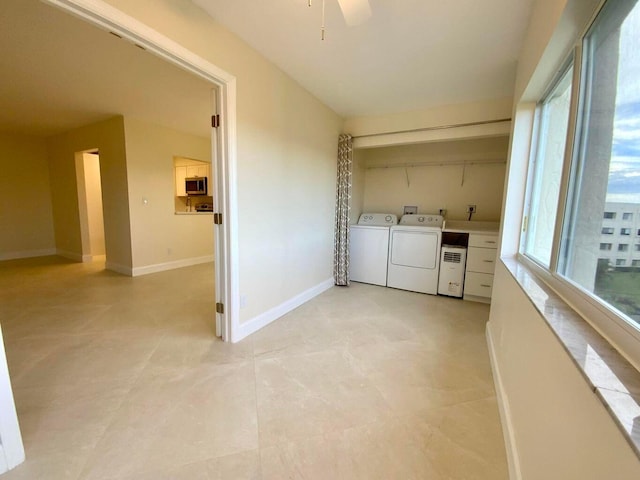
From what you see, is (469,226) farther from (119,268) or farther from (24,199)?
(24,199)

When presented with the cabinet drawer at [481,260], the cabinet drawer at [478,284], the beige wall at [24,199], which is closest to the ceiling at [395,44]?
the cabinet drawer at [481,260]

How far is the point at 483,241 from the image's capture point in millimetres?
3199

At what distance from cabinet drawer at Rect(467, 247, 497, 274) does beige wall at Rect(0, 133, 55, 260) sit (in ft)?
25.0

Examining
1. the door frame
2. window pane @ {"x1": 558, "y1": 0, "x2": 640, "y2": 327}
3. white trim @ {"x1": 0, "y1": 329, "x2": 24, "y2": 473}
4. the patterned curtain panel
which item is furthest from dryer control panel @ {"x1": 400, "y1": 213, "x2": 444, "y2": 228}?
white trim @ {"x1": 0, "y1": 329, "x2": 24, "y2": 473}

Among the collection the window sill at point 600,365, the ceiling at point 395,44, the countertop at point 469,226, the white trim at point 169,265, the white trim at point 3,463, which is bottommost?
the white trim at point 3,463

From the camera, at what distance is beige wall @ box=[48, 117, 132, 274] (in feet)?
12.9

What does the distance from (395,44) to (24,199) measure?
6.87 m

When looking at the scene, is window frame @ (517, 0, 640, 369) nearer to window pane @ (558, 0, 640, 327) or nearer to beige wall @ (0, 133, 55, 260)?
window pane @ (558, 0, 640, 327)

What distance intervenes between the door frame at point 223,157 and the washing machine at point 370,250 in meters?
2.13

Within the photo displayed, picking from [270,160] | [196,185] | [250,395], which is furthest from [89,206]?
[250,395]

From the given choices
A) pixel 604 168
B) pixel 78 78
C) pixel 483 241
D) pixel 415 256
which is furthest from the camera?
pixel 415 256

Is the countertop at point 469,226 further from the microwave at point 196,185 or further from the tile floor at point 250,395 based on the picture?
the microwave at point 196,185

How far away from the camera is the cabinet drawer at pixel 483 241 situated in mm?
3131

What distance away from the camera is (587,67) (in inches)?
44.8
